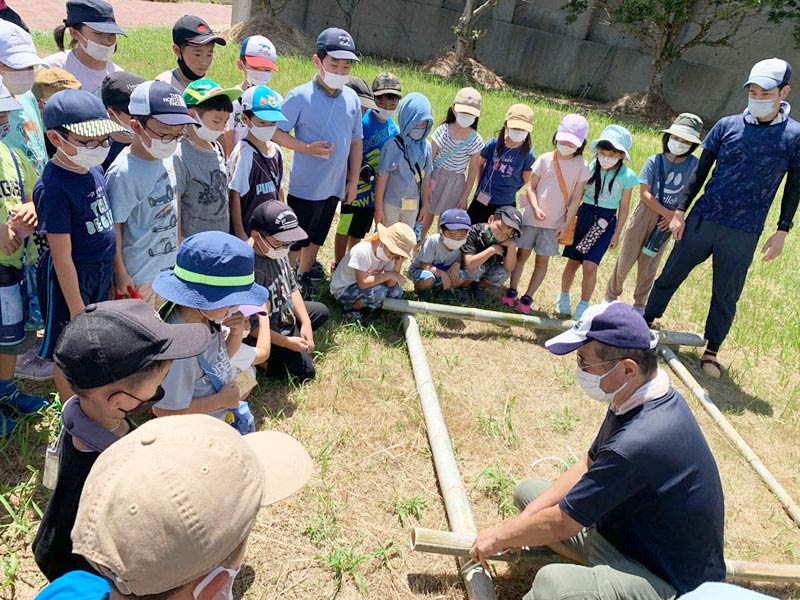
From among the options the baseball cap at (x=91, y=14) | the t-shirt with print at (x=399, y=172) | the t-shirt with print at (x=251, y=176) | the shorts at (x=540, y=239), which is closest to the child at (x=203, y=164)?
the t-shirt with print at (x=251, y=176)

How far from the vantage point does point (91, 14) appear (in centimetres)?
435

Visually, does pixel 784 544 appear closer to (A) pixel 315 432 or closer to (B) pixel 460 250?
(A) pixel 315 432

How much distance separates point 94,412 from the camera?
6.04 feet

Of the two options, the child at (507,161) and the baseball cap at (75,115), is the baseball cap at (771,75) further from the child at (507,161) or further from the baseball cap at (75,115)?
the baseball cap at (75,115)

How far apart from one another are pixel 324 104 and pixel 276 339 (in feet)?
6.64

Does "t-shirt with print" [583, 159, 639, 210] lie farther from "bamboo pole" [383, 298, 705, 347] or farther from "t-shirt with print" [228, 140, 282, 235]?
"t-shirt with print" [228, 140, 282, 235]

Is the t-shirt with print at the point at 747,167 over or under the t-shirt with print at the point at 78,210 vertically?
over

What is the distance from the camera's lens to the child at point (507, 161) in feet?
17.8

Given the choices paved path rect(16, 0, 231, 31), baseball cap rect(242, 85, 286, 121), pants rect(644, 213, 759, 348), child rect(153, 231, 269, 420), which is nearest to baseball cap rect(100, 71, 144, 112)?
baseball cap rect(242, 85, 286, 121)

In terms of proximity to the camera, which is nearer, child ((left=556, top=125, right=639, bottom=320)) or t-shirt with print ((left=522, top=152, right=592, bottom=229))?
child ((left=556, top=125, right=639, bottom=320))

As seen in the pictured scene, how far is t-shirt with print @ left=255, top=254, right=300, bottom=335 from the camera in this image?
147 inches

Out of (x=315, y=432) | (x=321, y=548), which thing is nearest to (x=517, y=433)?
(x=315, y=432)

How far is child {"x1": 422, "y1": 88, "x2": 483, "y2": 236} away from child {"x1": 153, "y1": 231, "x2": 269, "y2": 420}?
Result: 3.21 m

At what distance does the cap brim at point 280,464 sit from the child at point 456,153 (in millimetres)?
3833
